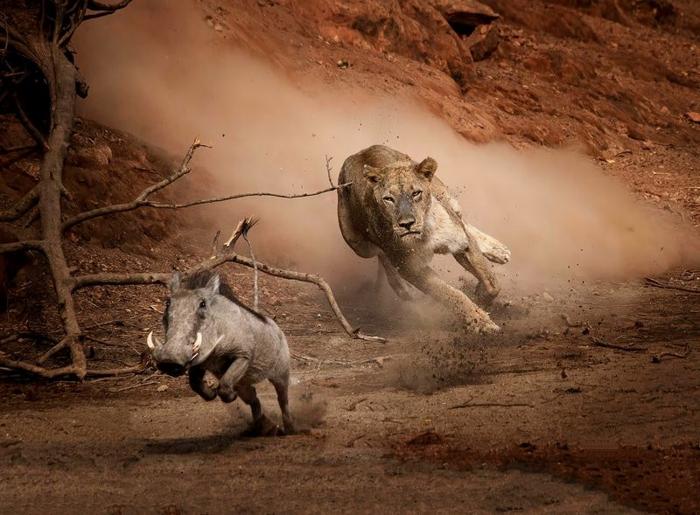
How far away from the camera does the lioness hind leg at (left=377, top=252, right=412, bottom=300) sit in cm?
973

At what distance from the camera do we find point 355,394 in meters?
6.55

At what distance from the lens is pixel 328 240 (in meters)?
11.5

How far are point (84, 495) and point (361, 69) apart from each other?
10959 mm

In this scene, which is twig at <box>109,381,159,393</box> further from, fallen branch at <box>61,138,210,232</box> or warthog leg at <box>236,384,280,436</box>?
warthog leg at <box>236,384,280,436</box>

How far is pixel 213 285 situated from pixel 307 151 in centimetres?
761

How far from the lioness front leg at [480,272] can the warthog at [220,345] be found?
11.7ft

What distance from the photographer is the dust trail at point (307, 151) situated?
37.4 ft

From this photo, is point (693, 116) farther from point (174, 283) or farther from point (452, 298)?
point (174, 283)

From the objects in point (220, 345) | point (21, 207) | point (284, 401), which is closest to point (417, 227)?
point (284, 401)

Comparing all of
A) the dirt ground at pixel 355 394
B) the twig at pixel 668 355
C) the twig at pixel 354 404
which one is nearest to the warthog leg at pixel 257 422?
the dirt ground at pixel 355 394

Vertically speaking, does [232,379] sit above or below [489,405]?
above

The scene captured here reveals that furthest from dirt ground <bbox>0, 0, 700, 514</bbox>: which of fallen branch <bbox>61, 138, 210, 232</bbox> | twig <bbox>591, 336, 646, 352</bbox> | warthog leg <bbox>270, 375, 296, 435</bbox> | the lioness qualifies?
fallen branch <bbox>61, 138, 210, 232</bbox>

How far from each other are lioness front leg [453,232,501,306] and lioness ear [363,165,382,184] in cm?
101

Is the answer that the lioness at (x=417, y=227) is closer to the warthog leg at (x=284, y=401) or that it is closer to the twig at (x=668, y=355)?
the twig at (x=668, y=355)
